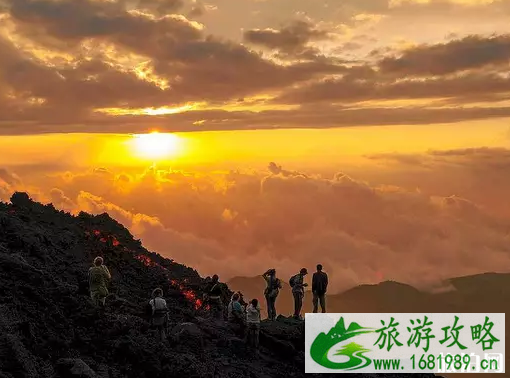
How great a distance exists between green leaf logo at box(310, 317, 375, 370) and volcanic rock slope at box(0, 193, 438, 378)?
0.87 meters

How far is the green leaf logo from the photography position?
90.4 feet

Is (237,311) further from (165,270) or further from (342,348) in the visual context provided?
(165,270)

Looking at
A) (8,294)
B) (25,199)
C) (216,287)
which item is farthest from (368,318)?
(25,199)

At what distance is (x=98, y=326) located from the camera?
22312 mm

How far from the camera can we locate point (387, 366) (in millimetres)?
30016

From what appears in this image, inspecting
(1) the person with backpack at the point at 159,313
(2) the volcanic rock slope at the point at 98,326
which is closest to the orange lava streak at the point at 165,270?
(2) the volcanic rock slope at the point at 98,326

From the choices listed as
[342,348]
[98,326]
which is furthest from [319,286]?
[98,326]

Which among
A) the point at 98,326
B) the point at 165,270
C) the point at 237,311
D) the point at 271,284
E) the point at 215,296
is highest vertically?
the point at 165,270

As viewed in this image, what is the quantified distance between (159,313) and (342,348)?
30.7 ft

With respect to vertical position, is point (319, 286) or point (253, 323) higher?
point (319, 286)

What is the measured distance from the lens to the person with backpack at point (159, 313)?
2278 centimetres

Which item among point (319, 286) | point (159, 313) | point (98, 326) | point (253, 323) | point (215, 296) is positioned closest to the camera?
point (98, 326)

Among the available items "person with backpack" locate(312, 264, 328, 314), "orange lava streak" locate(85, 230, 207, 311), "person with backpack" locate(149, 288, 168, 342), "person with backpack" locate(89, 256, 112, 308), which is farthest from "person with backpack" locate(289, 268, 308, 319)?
"person with backpack" locate(89, 256, 112, 308)

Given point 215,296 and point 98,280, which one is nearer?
point 98,280
